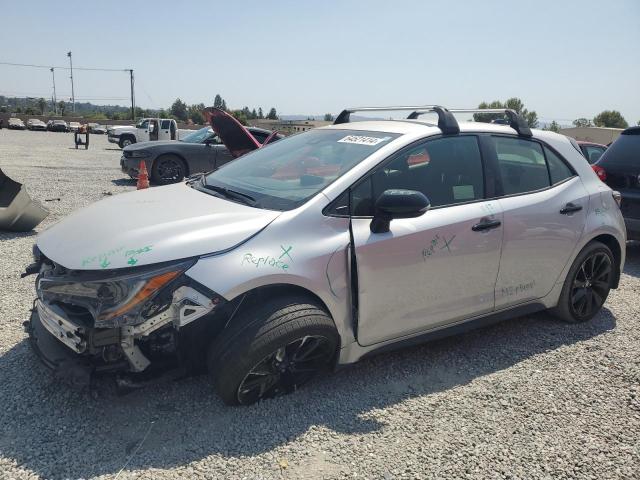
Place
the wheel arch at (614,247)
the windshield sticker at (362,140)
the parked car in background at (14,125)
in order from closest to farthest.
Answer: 1. the windshield sticker at (362,140)
2. the wheel arch at (614,247)
3. the parked car in background at (14,125)

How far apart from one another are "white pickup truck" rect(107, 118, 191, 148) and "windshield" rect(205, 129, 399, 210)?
22.2 m

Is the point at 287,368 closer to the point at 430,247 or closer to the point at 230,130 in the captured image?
the point at 430,247

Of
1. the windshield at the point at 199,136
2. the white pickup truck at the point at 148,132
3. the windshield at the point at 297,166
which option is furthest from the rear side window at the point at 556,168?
the white pickup truck at the point at 148,132

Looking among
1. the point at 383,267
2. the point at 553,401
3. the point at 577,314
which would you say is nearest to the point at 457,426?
the point at 553,401

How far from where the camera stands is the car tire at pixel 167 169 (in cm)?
1160

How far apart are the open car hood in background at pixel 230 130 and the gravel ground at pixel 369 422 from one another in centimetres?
520

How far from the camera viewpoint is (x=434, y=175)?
3.41 m

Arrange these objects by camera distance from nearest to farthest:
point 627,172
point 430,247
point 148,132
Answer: point 430,247
point 627,172
point 148,132

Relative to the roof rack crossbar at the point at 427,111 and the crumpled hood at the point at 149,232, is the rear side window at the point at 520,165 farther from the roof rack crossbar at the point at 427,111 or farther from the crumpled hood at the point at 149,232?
the crumpled hood at the point at 149,232

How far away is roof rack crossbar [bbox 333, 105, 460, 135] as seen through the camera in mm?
3518

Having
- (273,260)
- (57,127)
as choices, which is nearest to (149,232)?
(273,260)

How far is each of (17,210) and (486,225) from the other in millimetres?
5860

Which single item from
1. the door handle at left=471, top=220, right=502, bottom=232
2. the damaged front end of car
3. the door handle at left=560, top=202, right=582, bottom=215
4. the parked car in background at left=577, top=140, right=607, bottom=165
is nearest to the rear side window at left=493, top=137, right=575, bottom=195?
the door handle at left=560, top=202, right=582, bottom=215

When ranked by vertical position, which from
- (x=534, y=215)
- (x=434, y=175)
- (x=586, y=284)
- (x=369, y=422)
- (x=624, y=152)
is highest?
(x=624, y=152)
